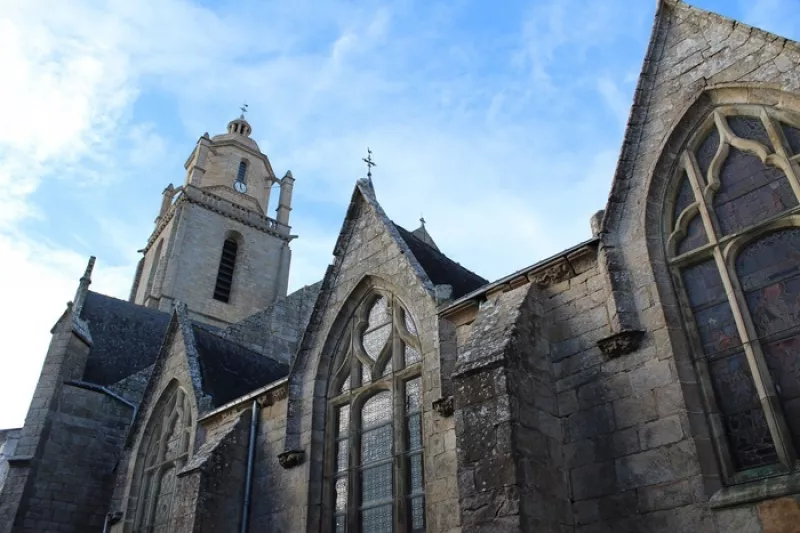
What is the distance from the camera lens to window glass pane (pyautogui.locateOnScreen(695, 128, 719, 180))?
6895 mm

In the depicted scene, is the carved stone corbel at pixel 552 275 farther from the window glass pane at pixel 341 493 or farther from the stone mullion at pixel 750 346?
the window glass pane at pixel 341 493

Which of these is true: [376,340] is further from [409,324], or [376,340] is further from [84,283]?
[84,283]

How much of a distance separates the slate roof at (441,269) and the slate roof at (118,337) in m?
10.3

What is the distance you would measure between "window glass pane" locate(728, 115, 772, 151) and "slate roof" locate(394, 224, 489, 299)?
4.27 metres

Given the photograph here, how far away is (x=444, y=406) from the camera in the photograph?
297 inches

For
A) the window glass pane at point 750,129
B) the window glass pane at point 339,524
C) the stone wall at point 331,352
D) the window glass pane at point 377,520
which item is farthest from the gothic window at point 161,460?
the window glass pane at point 750,129

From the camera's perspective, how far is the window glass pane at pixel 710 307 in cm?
605

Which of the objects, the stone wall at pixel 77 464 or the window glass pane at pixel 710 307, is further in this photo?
the stone wall at pixel 77 464

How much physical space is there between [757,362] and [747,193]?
1.72 meters

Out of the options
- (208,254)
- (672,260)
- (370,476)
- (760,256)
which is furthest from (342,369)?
(208,254)

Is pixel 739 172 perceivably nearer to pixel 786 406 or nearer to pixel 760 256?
pixel 760 256

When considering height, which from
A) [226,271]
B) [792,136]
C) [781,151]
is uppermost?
[226,271]

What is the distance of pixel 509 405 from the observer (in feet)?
19.8

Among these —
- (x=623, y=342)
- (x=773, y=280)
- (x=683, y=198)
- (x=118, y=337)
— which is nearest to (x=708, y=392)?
(x=623, y=342)
